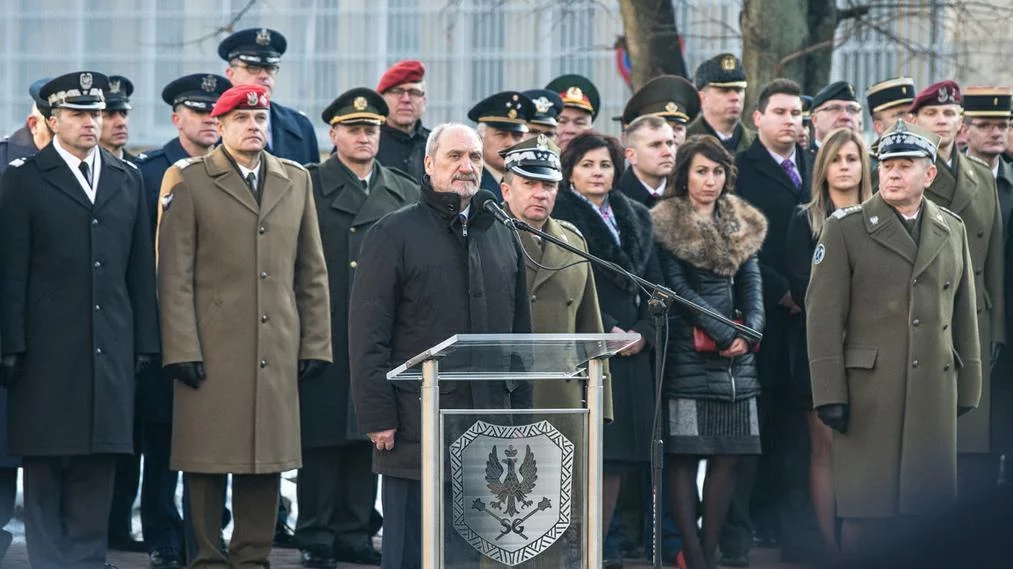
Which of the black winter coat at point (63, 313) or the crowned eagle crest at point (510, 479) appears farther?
the black winter coat at point (63, 313)

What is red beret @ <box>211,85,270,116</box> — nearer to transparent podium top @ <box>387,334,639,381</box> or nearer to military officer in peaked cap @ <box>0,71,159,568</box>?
military officer in peaked cap @ <box>0,71,159,568</box>

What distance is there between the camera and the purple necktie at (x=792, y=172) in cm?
1058

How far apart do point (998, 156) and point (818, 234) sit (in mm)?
1745

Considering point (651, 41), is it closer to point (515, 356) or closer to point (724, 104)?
point (724, 104)

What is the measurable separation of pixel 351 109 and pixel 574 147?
1186mm

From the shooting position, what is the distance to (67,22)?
2641cm

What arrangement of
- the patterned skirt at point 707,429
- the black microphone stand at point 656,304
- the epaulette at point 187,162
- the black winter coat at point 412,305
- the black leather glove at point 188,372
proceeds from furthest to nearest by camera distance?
1. the patterned skirt at point 707,429
2. the epaulette at point 187,162
3. the black leather glove at point 188,372
4. the black winter coat at point 412,305
5. the black microphone stand at point 656,304

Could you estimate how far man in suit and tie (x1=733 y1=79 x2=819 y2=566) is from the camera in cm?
1005

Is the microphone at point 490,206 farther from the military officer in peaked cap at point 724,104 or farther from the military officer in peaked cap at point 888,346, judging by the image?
the military officer in peaked cap at point 724,104

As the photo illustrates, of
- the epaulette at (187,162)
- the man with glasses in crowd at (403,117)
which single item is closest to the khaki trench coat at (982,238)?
the man with glasses in crowd at (403,117)

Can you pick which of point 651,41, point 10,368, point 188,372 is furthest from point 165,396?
point 651,41

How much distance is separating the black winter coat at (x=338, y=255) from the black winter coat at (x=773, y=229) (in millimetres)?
1914

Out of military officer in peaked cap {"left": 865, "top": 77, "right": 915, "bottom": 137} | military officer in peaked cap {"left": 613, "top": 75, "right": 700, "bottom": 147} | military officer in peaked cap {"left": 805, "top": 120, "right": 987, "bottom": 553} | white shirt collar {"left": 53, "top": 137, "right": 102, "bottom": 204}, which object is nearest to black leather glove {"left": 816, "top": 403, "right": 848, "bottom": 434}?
military officer in peaked cap {"left": 805, "top": 120, "right": 987, "bottom": 553}

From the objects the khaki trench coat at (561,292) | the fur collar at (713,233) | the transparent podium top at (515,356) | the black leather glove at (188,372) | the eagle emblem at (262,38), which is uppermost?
the eagle emblem at (262,38)
